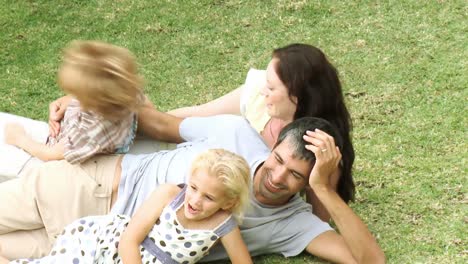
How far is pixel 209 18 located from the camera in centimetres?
841

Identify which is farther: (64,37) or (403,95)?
(64,37)

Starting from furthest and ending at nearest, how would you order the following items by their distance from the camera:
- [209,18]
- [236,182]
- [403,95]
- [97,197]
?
[209,18], [403,95], [97,197], [236,182]

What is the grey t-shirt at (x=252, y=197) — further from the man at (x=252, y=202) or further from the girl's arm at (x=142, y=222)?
the girl's arm at (x=142, y=222)

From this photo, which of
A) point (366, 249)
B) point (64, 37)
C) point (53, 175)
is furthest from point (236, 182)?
point (64, 37)

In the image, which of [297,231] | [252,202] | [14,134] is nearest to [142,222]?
[252,202]

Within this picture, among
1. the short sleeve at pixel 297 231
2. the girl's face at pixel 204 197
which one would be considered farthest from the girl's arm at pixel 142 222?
the short sleeve at pixel 297 231

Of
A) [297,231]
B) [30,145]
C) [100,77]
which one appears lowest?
[297,231]

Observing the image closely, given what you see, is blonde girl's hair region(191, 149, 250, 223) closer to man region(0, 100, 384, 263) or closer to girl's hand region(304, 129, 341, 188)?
man region(0, 100, 384, 263)

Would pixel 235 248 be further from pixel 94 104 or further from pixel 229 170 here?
pixel 94 104

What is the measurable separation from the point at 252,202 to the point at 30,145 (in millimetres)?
1335

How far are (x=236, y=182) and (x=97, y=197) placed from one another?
0.91 m

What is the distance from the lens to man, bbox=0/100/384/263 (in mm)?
4305

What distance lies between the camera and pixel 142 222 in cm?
422

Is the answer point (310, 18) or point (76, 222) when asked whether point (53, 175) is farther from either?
point (310, 18)
